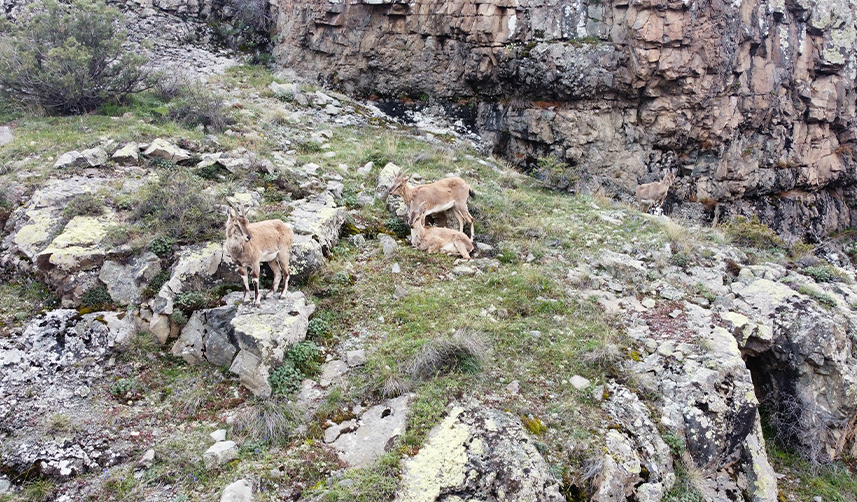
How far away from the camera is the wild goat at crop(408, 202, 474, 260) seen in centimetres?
959

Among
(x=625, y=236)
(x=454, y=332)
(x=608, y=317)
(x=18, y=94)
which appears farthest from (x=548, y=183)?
(x=18, y=94)

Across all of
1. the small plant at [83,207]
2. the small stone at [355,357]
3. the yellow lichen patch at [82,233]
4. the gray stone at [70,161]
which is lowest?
the small stone at [355,357]

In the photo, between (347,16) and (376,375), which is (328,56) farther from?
(376,375)

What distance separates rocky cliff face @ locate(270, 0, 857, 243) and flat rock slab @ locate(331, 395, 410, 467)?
13.7 meters

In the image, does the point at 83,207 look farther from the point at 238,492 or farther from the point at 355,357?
the point at 238,492

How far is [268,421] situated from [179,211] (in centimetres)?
426

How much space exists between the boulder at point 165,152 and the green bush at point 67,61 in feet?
14.6

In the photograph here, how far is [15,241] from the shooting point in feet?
25.7

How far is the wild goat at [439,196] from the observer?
34.1ft

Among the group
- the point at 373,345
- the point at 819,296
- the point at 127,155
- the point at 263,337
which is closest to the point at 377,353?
the point at 373,345

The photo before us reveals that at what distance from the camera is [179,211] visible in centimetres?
803

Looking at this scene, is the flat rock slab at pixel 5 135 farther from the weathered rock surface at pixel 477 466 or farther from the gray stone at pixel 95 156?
the weathered rock surface at pixel 477 466

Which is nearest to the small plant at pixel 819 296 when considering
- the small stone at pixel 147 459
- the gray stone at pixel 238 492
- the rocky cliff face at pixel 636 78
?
the gray stone at pixel 238 492

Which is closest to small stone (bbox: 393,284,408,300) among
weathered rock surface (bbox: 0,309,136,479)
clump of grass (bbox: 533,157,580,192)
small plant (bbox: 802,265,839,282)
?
weathered rock surface (bbox: 0,309,136,479)
